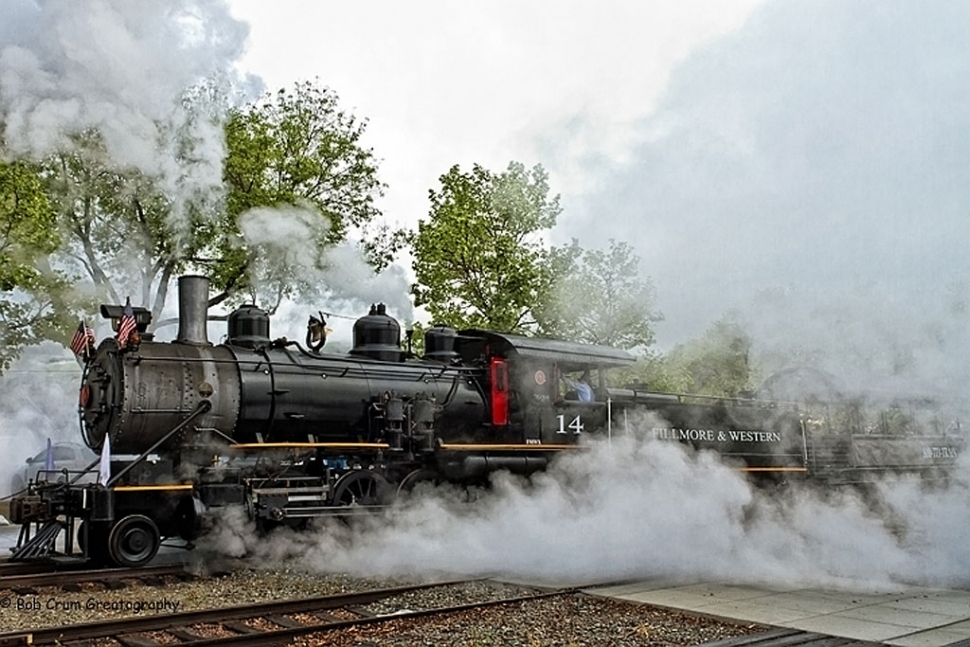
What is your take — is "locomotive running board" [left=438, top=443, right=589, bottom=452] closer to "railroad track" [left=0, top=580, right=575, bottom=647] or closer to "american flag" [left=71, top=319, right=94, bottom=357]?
"railroad track" [left=0, top=580, right=575, bottom=647]

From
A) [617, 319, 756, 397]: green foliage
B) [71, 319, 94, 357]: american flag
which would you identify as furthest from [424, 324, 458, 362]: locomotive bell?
[71, 319, 94, 357]: american flag

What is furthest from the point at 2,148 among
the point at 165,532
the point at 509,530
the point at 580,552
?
the point at 580,552

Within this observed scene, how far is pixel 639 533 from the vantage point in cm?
1186

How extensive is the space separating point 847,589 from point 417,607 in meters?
4.43

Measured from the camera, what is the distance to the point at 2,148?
16172 millimetres

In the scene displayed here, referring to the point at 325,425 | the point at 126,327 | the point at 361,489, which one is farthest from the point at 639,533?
the point at 126,327

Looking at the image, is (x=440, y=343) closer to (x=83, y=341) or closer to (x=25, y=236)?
(x=83, y=341)

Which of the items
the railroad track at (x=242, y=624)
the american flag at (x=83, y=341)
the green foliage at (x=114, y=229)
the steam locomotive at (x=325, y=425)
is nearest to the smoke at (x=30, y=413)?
the green foliage at (x=114, y=229)

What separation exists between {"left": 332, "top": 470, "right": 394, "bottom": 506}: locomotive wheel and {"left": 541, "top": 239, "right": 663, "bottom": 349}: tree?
9016 mm

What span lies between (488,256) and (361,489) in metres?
13.5

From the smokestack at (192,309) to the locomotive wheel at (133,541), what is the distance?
2474mm

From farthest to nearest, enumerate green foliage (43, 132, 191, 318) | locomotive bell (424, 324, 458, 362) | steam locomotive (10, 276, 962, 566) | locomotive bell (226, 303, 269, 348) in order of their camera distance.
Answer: green foliage (43, 132, 191, 318) < locomotive bell (424, 324, 458, 362) < locomotive bell (226, 303, 269, 348) < steam locomotive (10, 276, 962, 566)

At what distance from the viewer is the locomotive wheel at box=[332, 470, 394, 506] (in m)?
11.7

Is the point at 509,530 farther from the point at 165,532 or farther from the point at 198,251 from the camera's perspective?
the point at 198,251
